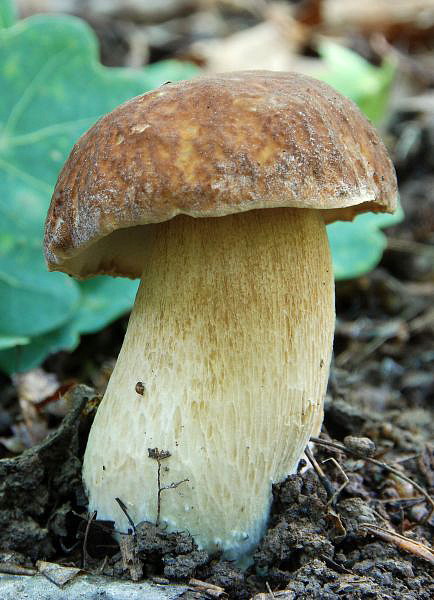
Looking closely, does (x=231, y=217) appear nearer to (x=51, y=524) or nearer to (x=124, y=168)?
(x=124, y=168)

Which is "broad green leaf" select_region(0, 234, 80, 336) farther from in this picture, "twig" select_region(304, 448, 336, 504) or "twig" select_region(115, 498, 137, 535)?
"twig" select_region(304, 448, 336, 504)

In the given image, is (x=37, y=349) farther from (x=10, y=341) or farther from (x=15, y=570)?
(x=15, y=570)

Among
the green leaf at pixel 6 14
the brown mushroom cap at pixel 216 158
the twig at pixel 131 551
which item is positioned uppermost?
the green leaf at pixel 6 14

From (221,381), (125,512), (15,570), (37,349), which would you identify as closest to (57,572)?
(15,570)

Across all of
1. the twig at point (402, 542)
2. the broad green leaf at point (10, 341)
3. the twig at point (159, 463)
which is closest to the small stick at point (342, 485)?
the twig at point (402, 542)

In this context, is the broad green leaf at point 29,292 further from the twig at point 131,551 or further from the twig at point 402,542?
the twig at point 402,542

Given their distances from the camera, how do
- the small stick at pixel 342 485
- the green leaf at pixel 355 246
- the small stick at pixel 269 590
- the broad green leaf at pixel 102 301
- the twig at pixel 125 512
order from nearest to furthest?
the small stick at pixel 269 590 → the twig at pixel 125 512 → the small stick at pixel 342 485 → the broad green leaf at pixel 102 301 → the green leaf at pixel 355 246
